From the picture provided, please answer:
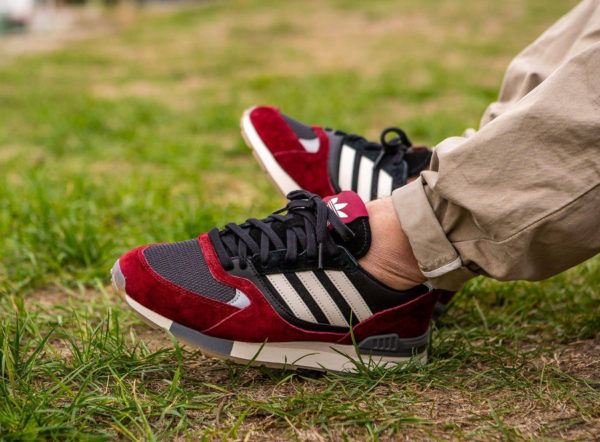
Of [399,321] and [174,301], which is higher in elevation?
[174,301]

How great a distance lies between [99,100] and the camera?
544 cm

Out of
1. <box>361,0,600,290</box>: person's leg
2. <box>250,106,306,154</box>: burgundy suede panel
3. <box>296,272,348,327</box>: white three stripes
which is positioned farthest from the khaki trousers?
<box>250,106,306,154</box>: burgundy suede panel

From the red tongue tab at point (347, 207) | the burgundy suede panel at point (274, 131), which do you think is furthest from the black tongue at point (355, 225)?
the burgundy suede panel at point (274, 131)

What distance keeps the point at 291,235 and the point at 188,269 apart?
0.85 feet

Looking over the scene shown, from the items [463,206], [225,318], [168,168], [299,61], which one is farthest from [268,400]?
[299,61]

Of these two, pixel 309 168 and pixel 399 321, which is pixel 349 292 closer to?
pixel 399 321

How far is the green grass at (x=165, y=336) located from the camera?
1.21 meters

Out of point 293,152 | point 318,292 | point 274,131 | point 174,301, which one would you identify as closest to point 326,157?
point 293,152

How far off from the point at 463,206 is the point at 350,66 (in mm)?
6396

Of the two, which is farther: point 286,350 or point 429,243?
point 286,350

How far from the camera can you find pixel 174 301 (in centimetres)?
139

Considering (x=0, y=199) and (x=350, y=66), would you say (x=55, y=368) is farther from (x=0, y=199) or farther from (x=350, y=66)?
(x=350, y=66)

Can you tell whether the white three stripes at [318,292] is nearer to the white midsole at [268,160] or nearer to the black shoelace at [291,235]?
the black shoelace at [291,235]

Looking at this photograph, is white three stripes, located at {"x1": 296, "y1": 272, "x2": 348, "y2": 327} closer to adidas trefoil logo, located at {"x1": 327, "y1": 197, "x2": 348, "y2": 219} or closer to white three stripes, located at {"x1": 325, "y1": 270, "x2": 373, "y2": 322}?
white three stripes, located at {"x1": 325, "y1": 270, "x2": 373, "y2": 322}
